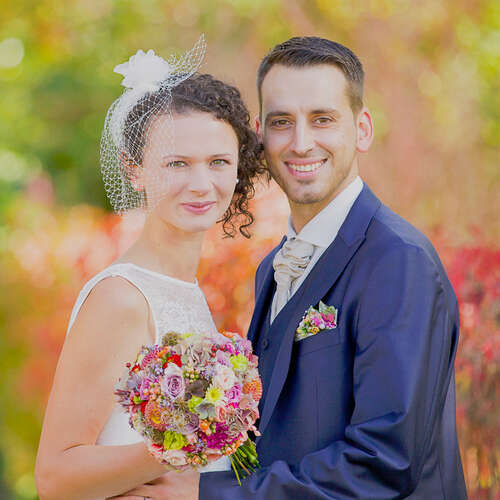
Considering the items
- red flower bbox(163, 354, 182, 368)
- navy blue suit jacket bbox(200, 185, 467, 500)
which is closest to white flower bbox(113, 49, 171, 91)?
navy blue suit jacket bbox(200, 185, 467, 500)

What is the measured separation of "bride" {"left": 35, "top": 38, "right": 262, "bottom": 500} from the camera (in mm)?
2592

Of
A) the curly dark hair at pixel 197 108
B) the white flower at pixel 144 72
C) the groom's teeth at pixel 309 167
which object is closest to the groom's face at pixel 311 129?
the groom's teeth at pixel 309 167

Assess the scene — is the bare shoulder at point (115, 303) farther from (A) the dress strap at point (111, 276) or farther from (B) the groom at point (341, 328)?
(B) the groom at point (341, 328)

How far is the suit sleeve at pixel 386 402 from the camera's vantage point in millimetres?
2314

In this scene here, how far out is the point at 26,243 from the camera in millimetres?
7176

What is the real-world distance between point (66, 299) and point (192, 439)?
460 centimetres

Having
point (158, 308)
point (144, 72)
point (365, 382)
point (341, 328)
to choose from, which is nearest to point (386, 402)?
point (365, 382)

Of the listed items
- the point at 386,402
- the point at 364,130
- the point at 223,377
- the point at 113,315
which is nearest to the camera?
the point at 223,377

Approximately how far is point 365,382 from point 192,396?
64cm

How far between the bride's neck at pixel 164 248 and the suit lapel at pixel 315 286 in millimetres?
535

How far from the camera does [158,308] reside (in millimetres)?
2844

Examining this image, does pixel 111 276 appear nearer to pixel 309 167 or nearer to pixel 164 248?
pixel 164 248


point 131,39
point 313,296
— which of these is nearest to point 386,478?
point 313,296

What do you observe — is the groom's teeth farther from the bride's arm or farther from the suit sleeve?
the bride's arm
